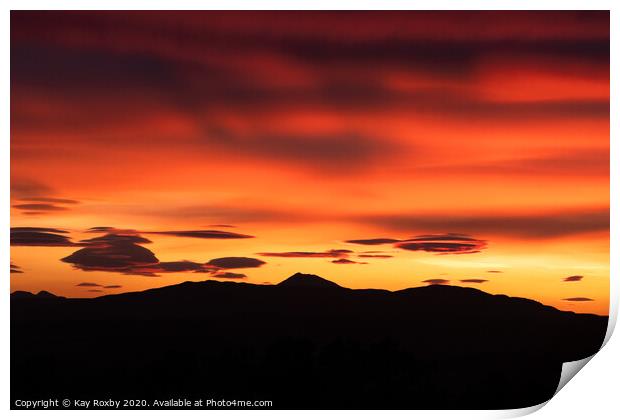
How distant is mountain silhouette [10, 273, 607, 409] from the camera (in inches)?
211

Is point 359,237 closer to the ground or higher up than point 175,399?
higher up

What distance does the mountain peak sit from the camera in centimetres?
540

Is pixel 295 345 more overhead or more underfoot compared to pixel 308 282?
more underfoot

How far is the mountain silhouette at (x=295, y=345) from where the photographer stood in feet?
17.6

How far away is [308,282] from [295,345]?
34 centimetres

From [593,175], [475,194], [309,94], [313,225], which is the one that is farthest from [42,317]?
[593,175]

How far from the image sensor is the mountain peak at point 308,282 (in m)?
5.40

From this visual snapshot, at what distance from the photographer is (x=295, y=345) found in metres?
5.40

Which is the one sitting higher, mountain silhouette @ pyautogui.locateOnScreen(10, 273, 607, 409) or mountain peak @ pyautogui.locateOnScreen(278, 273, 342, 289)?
mountain peak @ pyautogui.locateOnScreen(278, 273, 342, 289)

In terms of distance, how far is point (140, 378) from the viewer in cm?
537

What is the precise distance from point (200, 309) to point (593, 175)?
2229 mm

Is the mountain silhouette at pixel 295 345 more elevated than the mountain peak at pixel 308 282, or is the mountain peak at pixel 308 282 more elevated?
the mountain peak at pixel 308 282

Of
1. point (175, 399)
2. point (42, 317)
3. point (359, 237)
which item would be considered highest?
point (359, 237)

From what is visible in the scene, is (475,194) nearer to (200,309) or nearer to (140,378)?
(200,309)
